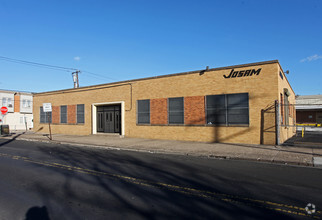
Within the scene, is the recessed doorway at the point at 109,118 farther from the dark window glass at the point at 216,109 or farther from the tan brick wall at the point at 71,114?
the dark window glass at the point at 216,109

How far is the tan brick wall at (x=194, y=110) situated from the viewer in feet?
56.1

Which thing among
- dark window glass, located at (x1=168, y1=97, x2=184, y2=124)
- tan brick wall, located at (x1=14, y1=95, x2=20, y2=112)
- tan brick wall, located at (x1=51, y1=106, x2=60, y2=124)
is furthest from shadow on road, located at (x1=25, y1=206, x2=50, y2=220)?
tan brick wall, located at (x1=14, y1=95, x2=20, y2=112)

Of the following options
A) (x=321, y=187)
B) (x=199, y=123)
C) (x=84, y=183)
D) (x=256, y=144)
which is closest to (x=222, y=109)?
(x=199, y=123)

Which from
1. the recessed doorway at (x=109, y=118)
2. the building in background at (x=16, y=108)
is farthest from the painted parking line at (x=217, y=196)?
the building in background at (x=16, y=108)

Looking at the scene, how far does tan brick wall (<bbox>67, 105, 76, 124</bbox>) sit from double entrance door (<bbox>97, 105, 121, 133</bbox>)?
3.59 m

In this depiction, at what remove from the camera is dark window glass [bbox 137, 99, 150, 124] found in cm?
1986

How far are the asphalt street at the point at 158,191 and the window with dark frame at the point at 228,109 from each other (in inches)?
281

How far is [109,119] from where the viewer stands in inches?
914

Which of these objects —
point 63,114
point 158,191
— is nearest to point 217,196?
point 158,191

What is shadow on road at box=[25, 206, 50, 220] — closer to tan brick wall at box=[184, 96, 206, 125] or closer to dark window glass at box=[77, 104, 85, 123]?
tan brick wall at box=[184, 96, 206, 125]

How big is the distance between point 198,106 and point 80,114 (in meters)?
14.1

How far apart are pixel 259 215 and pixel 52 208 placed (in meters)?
3.98

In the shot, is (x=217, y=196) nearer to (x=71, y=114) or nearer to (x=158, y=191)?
(x=158, y=191)

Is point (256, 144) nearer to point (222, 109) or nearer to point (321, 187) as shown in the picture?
point (222, 109)
